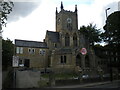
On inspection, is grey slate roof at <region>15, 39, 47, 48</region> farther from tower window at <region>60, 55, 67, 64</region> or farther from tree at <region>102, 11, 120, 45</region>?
A: tree at <region>102, 11, 120, 45</region>

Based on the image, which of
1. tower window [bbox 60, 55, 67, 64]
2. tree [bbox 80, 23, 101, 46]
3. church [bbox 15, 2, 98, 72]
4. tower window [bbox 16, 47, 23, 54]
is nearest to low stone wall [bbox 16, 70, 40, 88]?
church [bbox 15, 2, 98, 72]

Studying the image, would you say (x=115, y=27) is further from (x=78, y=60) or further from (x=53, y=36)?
(x=53, y=36)

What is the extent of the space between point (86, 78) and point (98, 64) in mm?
26391

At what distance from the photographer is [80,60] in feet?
159

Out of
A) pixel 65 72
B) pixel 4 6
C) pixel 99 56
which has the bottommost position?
pixel 65 72

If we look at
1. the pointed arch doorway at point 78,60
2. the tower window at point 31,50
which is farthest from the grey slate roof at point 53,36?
the pointed arch doorway at point 78,60

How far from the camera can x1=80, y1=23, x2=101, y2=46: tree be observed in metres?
61.1

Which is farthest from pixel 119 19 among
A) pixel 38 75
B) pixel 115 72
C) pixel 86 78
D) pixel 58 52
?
pixel 38 75

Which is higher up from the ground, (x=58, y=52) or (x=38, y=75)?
(x=58, y=52)

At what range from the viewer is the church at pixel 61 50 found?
46656 millimetres

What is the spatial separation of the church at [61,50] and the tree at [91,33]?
7106mm

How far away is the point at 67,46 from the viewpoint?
52.2 metres

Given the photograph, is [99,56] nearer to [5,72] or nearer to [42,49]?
[42,49]

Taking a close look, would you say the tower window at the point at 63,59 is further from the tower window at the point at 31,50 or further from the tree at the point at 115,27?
the tree at the point at 115,27
